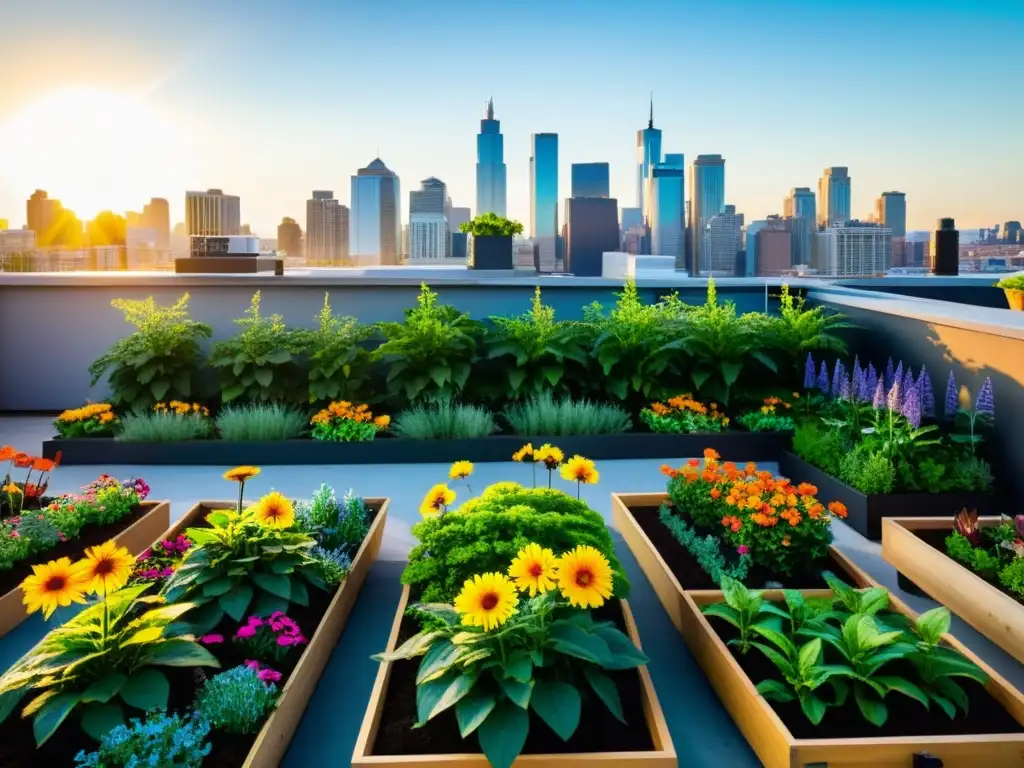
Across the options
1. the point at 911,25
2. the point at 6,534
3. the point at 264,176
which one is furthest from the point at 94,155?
the point at 911,25

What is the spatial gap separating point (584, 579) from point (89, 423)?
502 cm

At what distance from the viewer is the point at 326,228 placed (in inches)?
894

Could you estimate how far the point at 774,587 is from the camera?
9.37ft

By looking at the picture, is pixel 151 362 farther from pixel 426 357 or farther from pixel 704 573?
pixel 704 573

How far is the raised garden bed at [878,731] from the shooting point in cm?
184

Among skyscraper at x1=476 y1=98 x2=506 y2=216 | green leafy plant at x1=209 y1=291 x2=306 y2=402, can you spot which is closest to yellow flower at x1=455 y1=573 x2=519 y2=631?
green leafy plant at x1=209 y1=291 x2=306 y2=402

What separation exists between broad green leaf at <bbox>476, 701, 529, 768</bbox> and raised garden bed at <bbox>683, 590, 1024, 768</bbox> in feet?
2.04

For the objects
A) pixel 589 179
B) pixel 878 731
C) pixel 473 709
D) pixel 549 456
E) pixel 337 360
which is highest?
pixel 589 179

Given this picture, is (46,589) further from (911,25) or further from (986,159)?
(986,159)

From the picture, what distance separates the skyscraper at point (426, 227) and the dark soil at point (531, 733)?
17.9m

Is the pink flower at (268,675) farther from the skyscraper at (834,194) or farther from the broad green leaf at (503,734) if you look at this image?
the skyscraper at (834,194)

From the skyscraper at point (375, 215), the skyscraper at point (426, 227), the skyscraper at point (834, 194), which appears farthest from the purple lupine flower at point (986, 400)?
the skyscraper at point (834, 194)

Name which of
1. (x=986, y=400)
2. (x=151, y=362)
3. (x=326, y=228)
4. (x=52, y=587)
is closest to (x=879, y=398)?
(x=986, y=400)

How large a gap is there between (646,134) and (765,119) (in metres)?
20.2
